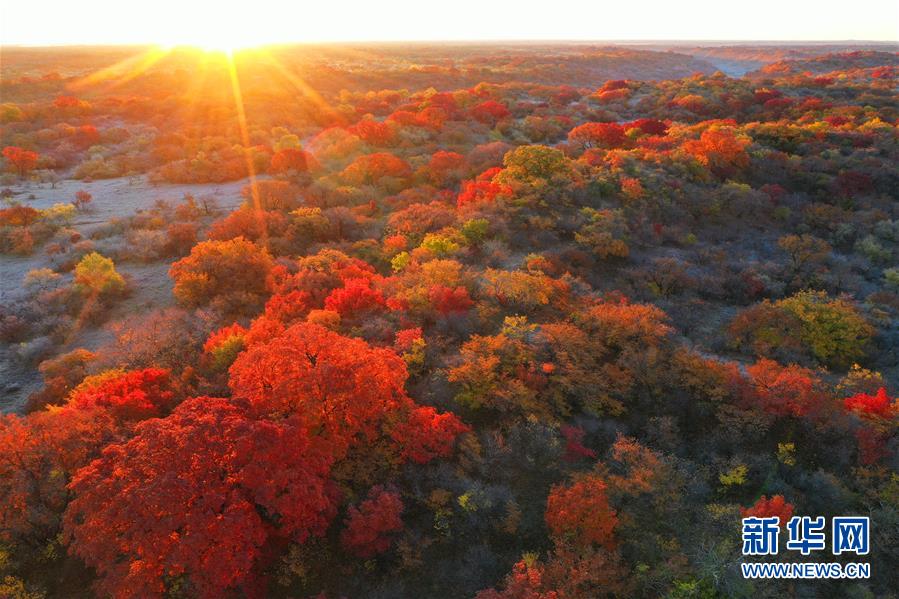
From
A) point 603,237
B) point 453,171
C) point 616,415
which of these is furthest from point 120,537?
point 453,171

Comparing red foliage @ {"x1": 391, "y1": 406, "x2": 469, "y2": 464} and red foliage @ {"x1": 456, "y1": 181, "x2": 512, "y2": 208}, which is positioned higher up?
red foliage @ {"x1": 456, "y1": 181, "x2": 512, "y2": 208}

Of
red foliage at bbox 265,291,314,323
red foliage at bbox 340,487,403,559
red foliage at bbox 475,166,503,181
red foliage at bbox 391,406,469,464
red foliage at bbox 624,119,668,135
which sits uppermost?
red foliage at bbox 624,119,668,135

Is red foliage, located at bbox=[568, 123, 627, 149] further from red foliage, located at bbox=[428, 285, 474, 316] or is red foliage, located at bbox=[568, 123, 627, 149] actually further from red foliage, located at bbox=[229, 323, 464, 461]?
red foliage, located at bbox=[229, 323, 464, 461]

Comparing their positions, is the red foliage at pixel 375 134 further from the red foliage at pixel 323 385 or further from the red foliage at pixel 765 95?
the red foliage at pixel 765 95

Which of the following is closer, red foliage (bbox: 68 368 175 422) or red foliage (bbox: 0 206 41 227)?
red foliage (bbox: 68 368 175 422)

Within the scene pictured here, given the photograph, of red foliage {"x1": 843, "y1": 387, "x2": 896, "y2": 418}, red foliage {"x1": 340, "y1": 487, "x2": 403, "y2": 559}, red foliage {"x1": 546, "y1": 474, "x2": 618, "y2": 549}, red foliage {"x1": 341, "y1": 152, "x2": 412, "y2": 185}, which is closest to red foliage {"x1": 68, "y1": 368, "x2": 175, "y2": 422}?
red foliage {"x1": 340, "y1": 487, "x2": 403, "y2": 559}

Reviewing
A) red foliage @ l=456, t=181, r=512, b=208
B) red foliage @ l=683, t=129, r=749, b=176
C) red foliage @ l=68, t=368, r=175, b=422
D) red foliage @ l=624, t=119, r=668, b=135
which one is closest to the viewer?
red foliage @ l=68, t=368, r=175, b=422

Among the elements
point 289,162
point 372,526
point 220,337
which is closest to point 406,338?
point 220,337

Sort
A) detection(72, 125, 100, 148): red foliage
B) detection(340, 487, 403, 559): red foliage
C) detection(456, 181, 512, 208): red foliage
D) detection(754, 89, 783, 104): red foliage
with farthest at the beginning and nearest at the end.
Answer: detection(754, 89, 783, 104): red foliage < detection(72, 125, 100, 148): red foliage < detection(456, 181, 512, 208): red foliage < detection(340, 487, 403, 559): red foliage
